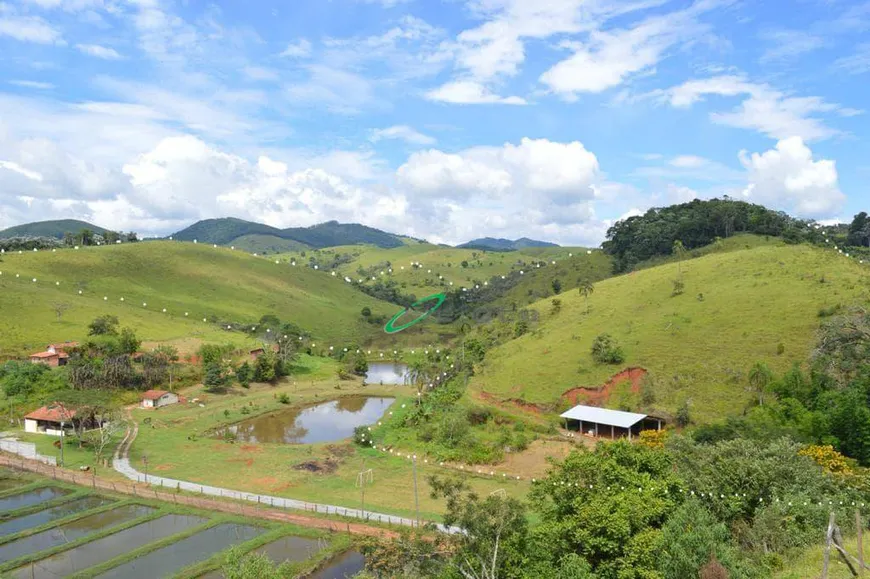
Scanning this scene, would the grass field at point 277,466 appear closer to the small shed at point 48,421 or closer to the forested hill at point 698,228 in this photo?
the small shed at point 48,421

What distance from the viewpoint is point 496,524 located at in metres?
21.2

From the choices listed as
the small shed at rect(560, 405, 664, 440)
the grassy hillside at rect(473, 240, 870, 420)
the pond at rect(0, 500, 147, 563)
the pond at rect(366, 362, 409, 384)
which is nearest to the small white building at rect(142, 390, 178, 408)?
the pond at rect(0, 500, 147, 563)

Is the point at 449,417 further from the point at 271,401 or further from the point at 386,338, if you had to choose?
the point at 386,338

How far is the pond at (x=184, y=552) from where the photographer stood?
1093 inches

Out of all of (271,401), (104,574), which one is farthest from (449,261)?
(104,574)

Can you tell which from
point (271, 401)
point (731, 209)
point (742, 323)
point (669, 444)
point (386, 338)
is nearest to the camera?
point (669, 444)

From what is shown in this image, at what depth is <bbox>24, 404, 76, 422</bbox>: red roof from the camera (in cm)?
4909

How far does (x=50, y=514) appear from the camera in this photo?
34500mm

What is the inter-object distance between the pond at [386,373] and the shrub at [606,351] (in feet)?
112

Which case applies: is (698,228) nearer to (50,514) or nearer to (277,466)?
(277,466)

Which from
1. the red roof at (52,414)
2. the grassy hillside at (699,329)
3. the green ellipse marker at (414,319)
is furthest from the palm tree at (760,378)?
the green ellipse marker at (414,319)

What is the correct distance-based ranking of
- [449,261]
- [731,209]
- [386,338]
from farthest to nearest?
[449,261], [386,338], [731,209]

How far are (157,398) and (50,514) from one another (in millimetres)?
29610

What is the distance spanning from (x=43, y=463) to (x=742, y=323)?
62.3 m
